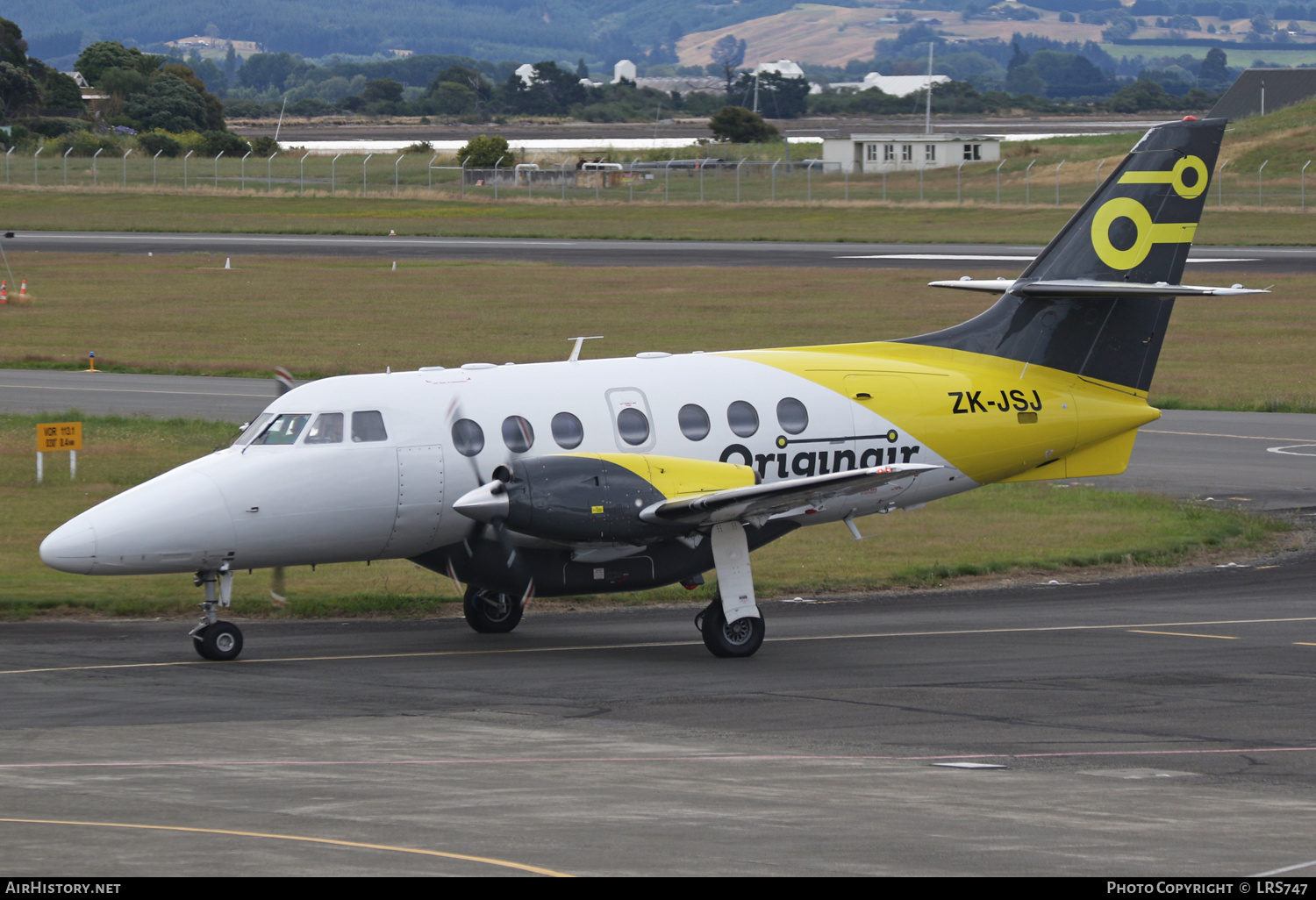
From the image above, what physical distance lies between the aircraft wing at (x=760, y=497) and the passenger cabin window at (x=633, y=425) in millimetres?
1240

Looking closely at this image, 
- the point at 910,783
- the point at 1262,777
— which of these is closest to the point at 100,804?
the point at 910,783

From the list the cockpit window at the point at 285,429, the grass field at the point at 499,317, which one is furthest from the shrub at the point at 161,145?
the cockpit window at the point at 285,429

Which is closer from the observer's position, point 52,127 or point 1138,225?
point 1138,225

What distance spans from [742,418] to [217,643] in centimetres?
714

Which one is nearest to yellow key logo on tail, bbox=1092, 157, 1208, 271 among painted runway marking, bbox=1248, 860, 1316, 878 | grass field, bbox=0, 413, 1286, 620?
grass field, bbox=0, 413, 1286, 620

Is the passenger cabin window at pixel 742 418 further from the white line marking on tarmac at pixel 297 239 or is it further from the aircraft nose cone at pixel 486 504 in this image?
the white line marking on tarmac at pixel 297 239

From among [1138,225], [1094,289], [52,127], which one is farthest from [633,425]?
[52,127]

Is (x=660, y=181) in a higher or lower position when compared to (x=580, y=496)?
higher

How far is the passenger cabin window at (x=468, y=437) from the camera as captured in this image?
18750 millimetres

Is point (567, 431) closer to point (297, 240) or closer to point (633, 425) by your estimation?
point (633, 425)

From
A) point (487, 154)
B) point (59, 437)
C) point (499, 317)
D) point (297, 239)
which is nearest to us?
point (59, 437)

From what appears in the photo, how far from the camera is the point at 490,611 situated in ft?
67.9
